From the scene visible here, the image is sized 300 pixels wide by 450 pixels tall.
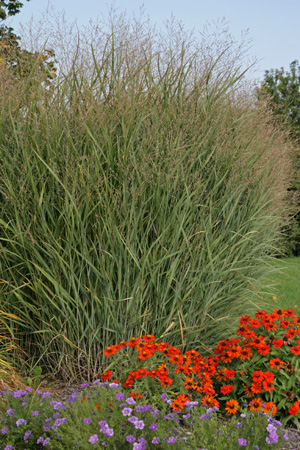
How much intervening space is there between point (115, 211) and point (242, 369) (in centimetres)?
138

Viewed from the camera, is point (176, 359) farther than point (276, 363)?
No

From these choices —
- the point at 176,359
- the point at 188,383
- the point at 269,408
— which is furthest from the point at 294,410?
the point at 176,359

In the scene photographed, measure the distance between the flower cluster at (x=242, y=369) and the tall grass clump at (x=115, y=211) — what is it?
0.32 meters

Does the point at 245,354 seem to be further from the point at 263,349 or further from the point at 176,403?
the point at 176,403

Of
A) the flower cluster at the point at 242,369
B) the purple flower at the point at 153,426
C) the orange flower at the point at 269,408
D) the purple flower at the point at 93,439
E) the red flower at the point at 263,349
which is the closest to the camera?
the purple flower at the point at 93,439

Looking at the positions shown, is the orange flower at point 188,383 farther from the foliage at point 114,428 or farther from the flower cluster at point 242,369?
the foliage at point 114,428

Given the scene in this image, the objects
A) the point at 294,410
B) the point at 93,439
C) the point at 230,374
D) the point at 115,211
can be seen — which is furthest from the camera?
the point at 115,211

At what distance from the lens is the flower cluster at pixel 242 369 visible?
8.84 feet

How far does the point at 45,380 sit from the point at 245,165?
237 cm

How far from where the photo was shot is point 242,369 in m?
2.93

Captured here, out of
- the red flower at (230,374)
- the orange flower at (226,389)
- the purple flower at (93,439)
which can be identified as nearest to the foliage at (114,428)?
the purple flower at (93,439)

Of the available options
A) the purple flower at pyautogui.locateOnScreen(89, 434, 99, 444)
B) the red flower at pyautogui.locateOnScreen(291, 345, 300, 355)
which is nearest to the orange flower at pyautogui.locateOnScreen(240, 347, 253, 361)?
the red flower at pyautogui.locateOnScreen(291, 345, 300, 355)

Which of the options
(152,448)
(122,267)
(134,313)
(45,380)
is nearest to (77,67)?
(122,267)

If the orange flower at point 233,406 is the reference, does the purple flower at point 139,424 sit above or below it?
above
